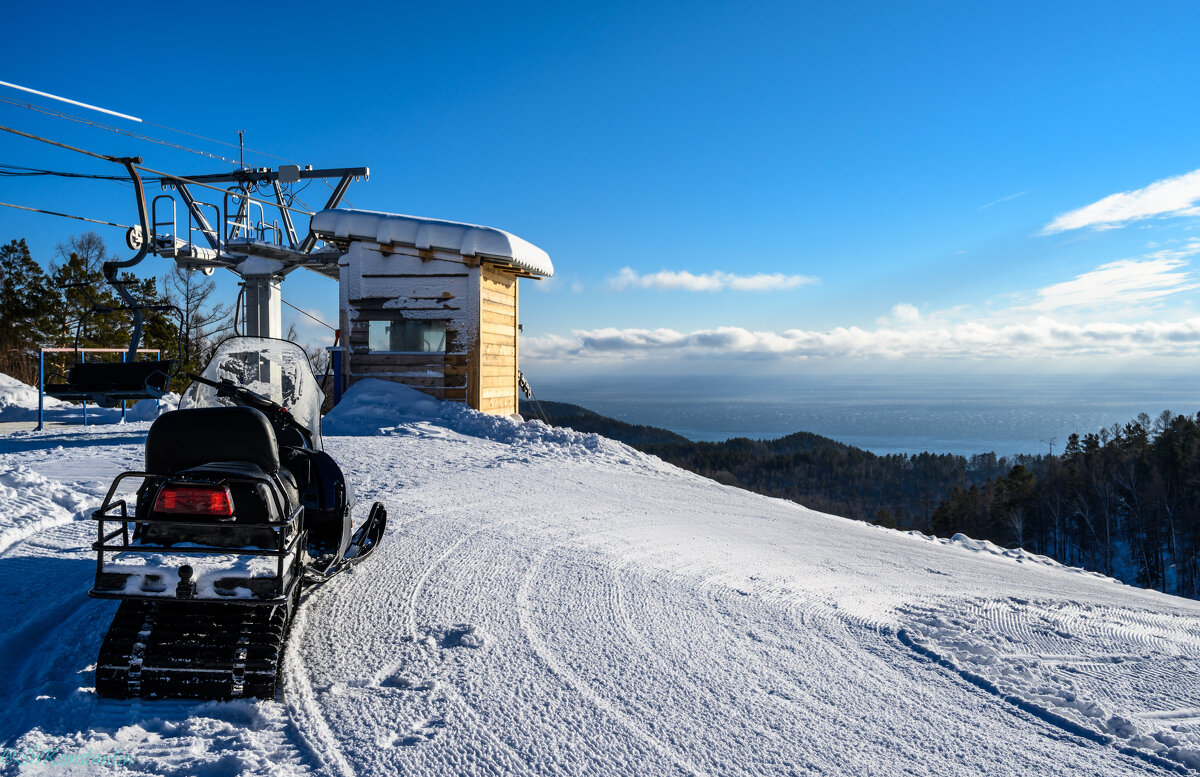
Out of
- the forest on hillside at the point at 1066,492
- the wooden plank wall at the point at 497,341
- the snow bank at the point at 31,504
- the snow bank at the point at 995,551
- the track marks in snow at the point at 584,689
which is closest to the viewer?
the track marks in snow at the point at 584,689

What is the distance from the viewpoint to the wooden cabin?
43.9 ft

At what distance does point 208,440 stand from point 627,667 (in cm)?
237

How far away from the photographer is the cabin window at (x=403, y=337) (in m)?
13.8

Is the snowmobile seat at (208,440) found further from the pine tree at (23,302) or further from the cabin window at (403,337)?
the pine tree at (23,302)

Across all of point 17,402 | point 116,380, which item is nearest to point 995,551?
point 116,380

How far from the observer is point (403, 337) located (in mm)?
14000

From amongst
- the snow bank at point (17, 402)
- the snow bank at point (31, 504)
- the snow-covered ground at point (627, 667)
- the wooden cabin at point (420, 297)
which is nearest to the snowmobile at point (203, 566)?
the snow-covered ground at point (627, 667)

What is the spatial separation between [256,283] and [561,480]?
15.2 metres

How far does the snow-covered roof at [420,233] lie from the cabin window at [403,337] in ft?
5.56

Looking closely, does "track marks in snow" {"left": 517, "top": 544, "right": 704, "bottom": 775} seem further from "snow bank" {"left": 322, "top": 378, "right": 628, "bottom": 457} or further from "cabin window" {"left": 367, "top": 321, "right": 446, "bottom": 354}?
"cabin window" {"left": 367, "top": 321, "right": 446, "bottom": 354}

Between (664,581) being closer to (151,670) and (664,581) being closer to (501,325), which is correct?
(151,670)

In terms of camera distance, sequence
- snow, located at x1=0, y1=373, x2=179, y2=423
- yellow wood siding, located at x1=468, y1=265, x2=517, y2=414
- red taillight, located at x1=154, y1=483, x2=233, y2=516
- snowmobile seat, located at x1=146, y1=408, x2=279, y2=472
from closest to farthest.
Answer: red taillight, located at x1=154, y1=483, x2=233, y2=516, snowmobile seat, located at x1=146, y1=408, x2=279, y2=472, yellow wood siding, located at x1=468, y1=265, x2=517, y2=414, snow, located at x1=0, y1=373, x2=179, y2=423

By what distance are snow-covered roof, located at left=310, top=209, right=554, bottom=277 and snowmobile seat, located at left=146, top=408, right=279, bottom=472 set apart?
33.9 feet

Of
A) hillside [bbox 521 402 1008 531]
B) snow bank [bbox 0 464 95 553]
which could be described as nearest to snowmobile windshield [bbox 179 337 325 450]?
snow bank [bbox 0 464 95 553]
